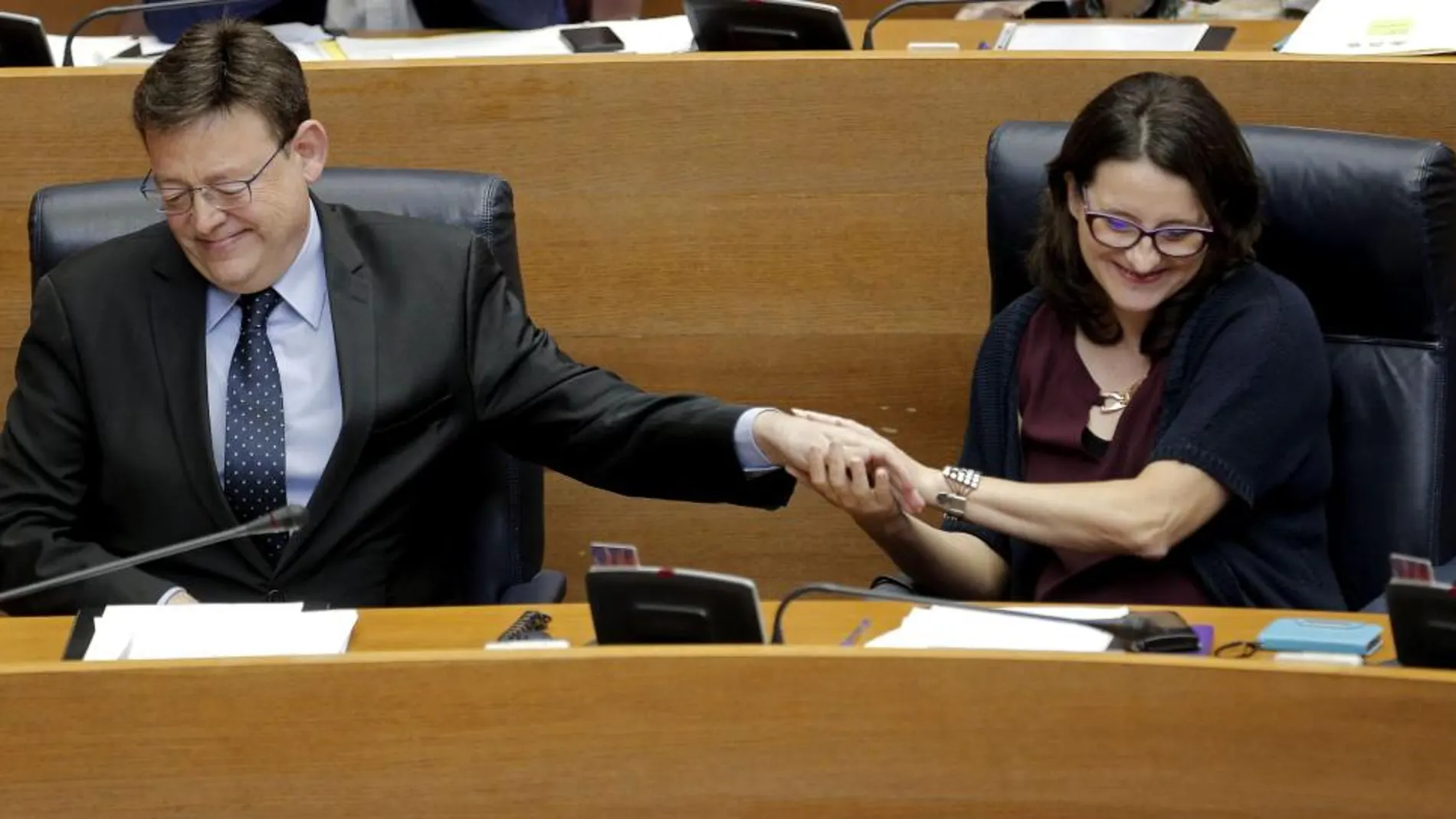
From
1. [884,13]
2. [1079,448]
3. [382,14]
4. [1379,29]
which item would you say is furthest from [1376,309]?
[382,14]

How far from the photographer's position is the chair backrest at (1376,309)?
2.41 meters

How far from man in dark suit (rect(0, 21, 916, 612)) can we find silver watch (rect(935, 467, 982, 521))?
5cm

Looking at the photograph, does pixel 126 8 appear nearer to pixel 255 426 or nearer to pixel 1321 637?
pixel 255 426

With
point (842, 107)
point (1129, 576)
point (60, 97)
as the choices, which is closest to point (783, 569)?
point (842, 107)

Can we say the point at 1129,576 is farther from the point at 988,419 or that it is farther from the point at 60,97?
the point at 60,97

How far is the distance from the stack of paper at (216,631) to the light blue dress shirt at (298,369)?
0.32m

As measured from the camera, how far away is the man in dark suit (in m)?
2.36

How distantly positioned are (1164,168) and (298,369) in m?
0.95

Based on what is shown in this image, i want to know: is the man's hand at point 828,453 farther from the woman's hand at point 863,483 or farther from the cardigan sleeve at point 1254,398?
the cardigan sleeve at point 1254,398

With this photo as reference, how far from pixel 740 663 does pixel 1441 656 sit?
1.77ft

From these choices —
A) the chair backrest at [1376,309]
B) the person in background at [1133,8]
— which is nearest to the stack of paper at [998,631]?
the chair backrest at [1376,309]

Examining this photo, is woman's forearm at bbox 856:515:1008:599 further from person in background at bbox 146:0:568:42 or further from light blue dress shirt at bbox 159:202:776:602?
person in background at bbox 146:0:568:42

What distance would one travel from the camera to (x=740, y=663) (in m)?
1.70

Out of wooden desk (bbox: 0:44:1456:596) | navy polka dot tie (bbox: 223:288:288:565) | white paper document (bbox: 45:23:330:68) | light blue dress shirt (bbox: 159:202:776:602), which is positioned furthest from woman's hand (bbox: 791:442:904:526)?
white paper document (bbox: 45:23:330:68)
